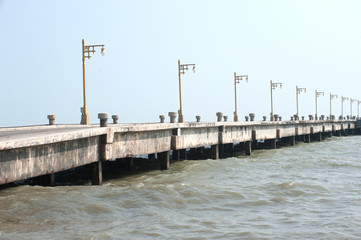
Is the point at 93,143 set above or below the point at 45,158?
above

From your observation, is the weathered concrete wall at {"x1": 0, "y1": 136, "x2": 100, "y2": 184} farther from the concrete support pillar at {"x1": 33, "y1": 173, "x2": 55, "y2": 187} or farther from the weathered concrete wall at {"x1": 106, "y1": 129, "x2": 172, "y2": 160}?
the concrete support pillar at {"x1": 33, "y1": 173, "x2": 55, "y2": 187}

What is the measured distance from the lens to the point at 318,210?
1122cm

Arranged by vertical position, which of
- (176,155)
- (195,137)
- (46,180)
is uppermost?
(195,137)

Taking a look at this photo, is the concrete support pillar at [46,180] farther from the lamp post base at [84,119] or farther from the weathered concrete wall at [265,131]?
the weathered concrete wall at [265,131]

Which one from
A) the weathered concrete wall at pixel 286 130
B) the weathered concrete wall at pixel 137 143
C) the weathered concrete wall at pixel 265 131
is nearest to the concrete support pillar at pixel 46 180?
the weathered concrete wall at pixel 137 143

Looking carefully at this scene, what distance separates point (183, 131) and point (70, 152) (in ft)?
31.2

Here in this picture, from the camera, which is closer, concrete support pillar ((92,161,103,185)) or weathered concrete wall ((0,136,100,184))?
weathered concrete wall ((0,136,100,184))

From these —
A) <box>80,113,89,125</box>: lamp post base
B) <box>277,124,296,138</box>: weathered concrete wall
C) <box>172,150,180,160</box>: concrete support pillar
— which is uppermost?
<box>80,113,89,125</box>: lamp post base

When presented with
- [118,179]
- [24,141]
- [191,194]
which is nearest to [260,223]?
[191,194]

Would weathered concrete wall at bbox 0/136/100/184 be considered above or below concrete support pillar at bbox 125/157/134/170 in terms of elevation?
above

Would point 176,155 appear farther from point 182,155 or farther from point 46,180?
point 46,180

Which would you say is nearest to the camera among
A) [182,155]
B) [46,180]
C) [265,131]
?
[46,180]

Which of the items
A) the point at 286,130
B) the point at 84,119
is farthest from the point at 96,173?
the point at 286,130

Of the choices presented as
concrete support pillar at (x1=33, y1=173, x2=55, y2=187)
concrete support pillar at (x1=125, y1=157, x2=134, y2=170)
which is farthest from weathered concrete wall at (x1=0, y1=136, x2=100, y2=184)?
concrete support pillar at (x1=125, y1=157, x2=134, y2=170)
